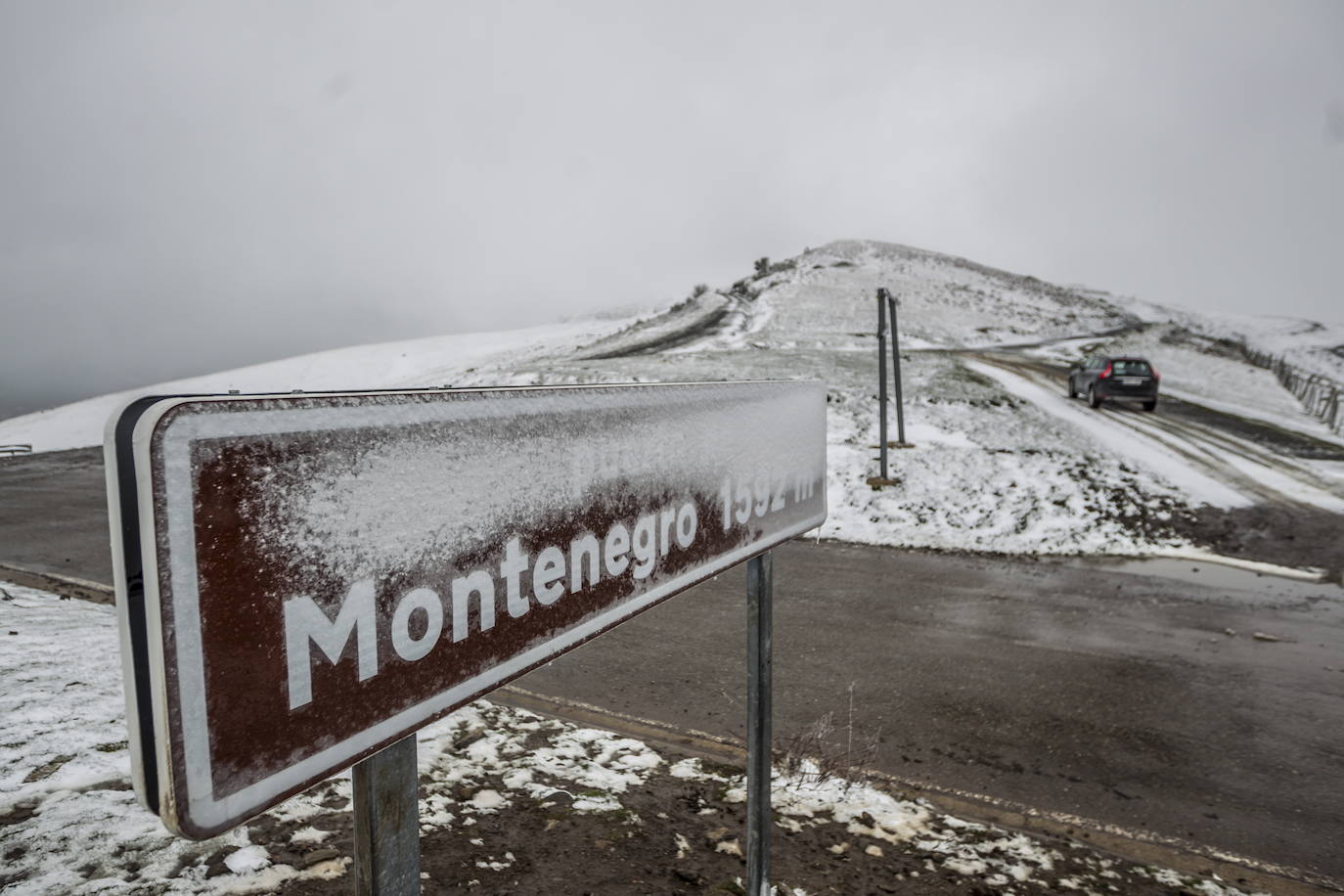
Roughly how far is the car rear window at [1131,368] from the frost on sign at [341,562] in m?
20.6

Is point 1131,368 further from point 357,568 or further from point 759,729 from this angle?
point 357,568

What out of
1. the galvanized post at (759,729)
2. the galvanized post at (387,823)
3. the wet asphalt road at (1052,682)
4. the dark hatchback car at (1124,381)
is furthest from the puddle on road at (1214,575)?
the dark hatchback car at (1124,381)

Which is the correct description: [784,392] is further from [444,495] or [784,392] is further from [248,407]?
[248,407]

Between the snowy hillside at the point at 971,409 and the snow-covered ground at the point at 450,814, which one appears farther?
the snowy hillside at the point at 971,409

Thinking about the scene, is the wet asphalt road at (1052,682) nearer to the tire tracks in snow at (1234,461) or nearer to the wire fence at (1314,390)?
the tire tracks in snow at (1234,461)

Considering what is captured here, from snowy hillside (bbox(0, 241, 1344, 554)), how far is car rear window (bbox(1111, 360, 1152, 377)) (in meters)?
1.07

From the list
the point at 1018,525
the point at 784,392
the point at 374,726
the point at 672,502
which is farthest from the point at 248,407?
the point at 1018,525

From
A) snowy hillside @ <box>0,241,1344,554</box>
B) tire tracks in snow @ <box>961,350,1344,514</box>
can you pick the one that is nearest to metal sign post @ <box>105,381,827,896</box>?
snowy hillside @ <box>0,241,1344,554</box>

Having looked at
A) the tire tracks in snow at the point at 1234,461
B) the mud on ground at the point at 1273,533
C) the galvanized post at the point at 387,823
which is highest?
the galvanized post at the point at 387,823

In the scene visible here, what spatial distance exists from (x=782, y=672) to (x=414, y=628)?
4862 millimetres

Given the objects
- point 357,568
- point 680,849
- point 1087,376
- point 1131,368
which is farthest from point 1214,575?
point 1087,376

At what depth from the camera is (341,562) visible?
97 centimetres

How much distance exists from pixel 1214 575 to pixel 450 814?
27.9 feet

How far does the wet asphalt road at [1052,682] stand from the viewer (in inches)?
161
